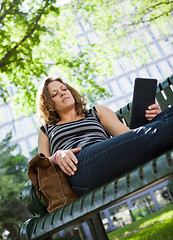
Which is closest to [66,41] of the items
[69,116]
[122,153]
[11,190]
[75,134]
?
[69,116]

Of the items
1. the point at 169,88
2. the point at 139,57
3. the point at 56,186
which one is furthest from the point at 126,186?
the point at 139,57

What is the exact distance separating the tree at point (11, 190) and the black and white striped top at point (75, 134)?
10.2 m

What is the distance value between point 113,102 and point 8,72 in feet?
80.6

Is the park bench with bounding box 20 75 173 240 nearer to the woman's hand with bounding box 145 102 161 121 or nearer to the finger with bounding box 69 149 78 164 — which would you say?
the finger with bounding box 69 149 78 164

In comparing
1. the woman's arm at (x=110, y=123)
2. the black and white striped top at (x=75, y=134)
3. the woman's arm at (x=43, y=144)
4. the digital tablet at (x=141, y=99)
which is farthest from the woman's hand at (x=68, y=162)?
the woman's arm at (x=110, y=123)

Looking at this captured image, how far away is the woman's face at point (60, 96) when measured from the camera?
2.18 metres

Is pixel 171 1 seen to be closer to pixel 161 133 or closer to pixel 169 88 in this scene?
pixel 169 88

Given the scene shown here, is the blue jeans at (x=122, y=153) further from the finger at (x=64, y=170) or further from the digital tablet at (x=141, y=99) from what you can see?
the digital tablet at (x=141, y=99)

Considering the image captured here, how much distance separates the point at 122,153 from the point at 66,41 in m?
8.83

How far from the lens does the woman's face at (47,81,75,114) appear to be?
2.18 metres

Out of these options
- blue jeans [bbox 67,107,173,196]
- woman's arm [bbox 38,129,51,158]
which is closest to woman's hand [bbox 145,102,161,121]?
blue jeans [bbox 67,107,173,196]

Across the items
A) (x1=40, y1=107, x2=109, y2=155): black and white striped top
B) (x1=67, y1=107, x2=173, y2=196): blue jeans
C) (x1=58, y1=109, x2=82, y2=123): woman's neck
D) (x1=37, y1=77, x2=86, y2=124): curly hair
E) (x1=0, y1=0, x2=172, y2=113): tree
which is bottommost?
(x1=67, y1=107, x2=173, y2=196): blue jeans

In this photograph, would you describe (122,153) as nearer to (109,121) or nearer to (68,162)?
(68,162)

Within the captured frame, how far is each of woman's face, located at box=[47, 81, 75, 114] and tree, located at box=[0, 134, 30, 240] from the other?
10.0 meters
